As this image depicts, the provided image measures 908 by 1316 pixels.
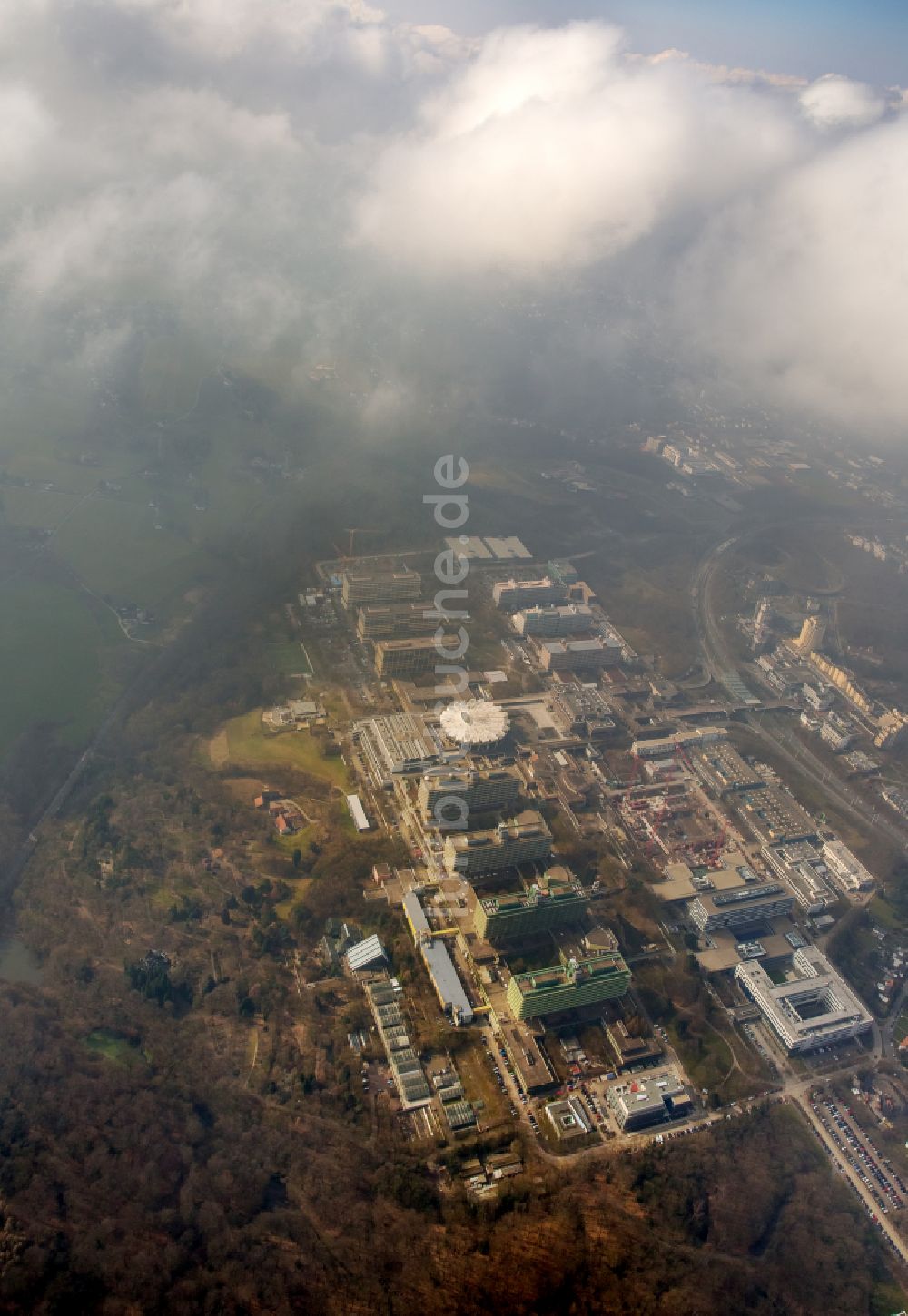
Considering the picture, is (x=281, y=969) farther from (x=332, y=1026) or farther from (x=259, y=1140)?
(x=259, y=1140)

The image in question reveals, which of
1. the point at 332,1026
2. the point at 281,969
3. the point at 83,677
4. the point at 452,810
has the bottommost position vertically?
the point at 332,1026

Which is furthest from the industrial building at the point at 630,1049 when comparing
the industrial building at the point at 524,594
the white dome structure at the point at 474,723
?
the industrial building at the point at 524,594

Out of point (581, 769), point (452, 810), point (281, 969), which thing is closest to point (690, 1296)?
point (281, 969)

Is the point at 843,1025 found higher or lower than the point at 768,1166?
higher

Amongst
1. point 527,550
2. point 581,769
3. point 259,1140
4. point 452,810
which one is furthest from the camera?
point 527,550

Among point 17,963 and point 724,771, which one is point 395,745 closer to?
point 724,771

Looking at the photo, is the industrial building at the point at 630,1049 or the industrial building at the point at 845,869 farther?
the industrial building at the point at 845,869

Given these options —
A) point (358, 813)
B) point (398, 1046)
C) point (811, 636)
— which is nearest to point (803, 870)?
point (358, 813)

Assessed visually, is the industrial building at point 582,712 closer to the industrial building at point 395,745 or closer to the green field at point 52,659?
the industrial building at point 395,745
